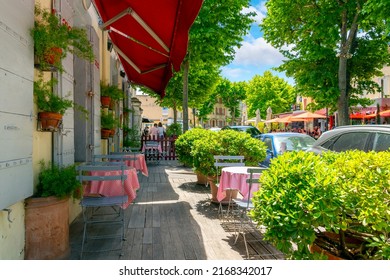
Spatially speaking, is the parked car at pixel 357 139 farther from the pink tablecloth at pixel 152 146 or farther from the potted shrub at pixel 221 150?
the pink tablecloth at pixel 152 146

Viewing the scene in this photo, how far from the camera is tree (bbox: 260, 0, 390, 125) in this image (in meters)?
12.1

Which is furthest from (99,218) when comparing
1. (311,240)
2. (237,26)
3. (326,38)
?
(326,38)

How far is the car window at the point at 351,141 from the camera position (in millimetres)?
5332

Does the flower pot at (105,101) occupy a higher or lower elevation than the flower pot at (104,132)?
higher

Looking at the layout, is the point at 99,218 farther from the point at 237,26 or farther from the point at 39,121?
the point at 237,26

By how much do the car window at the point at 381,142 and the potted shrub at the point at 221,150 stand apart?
2.53 meters

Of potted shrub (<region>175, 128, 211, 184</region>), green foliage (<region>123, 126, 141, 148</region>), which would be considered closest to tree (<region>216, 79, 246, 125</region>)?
green foliage (<region>123, 126, 141, 148</region>)

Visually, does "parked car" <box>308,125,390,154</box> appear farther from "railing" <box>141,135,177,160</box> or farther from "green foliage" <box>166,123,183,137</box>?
"green foliage" <box>166,123,183,137</box>

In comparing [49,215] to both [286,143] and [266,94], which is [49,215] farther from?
[266,94]

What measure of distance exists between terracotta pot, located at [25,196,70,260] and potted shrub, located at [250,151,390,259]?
2494mm

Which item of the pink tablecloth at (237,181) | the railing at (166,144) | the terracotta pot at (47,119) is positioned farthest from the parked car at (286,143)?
the terracotta pot at (47,119)

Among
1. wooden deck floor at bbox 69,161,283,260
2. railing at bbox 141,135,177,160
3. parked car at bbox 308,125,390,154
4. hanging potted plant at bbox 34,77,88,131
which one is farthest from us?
railing at bbox 141,135,177,160
